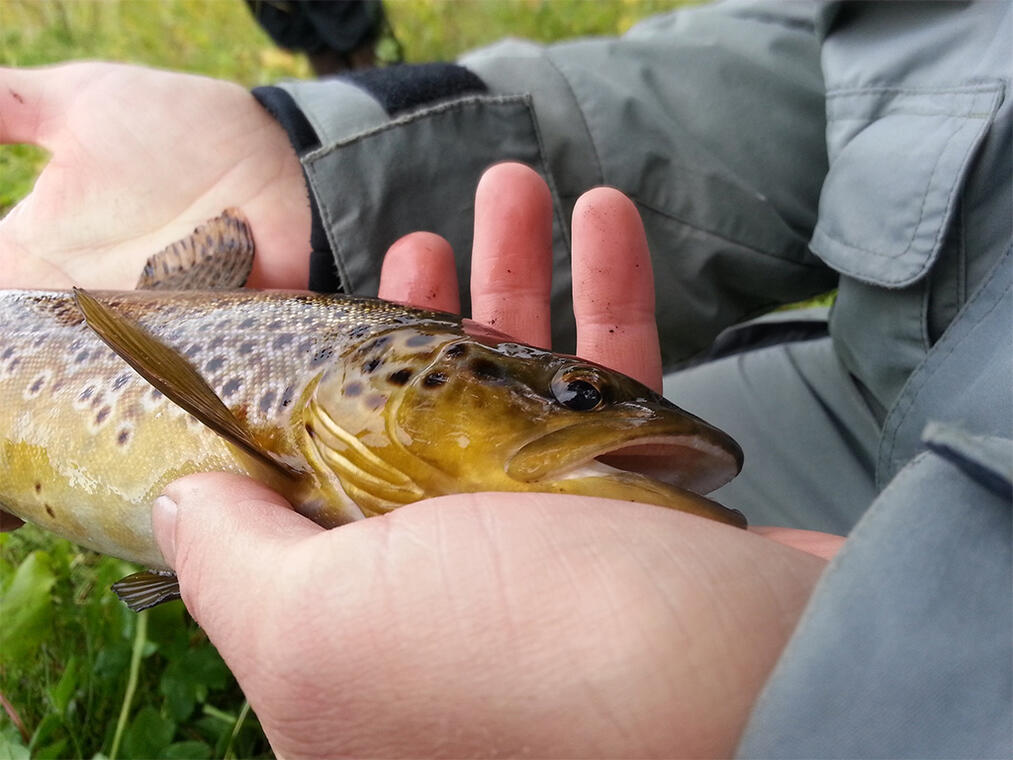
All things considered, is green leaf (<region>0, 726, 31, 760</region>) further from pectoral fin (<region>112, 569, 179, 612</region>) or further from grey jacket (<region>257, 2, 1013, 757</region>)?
grey jacket (<region>257, 2, 1013, 757</region>)

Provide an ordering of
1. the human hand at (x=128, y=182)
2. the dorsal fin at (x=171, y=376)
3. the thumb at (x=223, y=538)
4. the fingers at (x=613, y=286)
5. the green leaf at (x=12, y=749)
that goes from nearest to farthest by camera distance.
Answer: the thumb at (x=223, y=538), the dorsal fin at (x=171, y=376), the green leaf at (x=12, y=749), the fingers at (x=613, y=286), the human hand at (x=128, y=182)

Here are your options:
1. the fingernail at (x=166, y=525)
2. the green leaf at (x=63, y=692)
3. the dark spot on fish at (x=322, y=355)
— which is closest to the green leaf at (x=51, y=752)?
the green leaf at (x=63, y=692)

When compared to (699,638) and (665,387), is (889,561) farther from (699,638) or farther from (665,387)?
(665,387)

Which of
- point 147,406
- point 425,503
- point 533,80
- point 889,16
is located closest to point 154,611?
point 147,406

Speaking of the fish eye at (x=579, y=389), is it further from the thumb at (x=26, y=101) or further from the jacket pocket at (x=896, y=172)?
the thumb at (x=26, y=101)

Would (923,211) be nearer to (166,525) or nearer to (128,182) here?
(166,525)

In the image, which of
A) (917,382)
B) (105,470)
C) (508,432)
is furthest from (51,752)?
(917,382)
